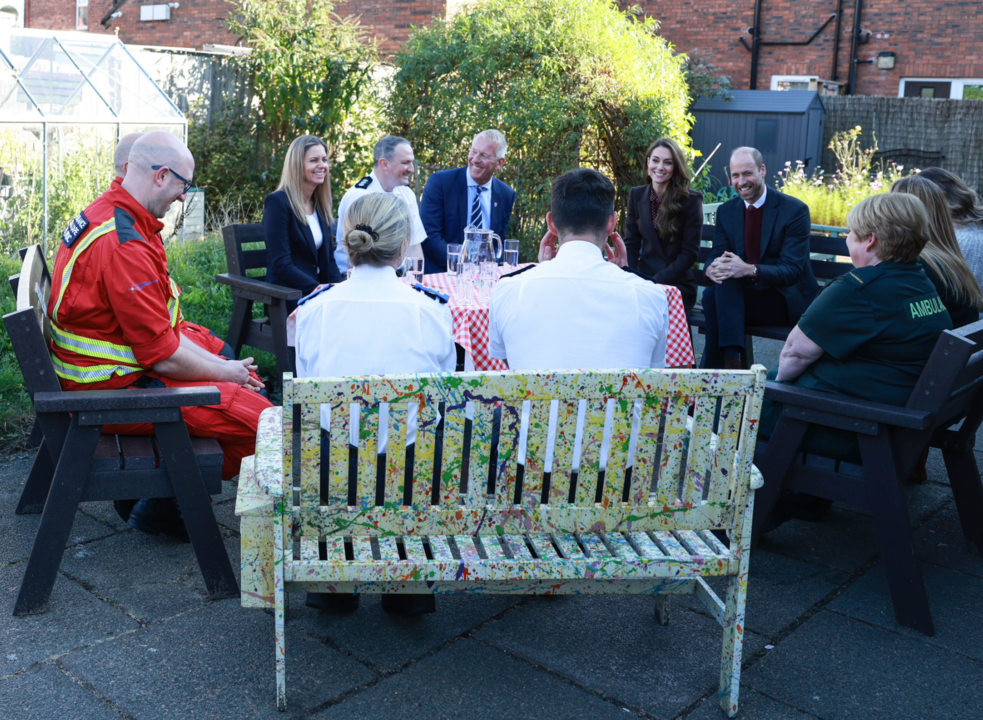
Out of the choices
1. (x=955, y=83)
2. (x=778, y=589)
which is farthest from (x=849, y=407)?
(x=955, y=83)

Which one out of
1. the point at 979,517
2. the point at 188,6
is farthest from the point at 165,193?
the point at 188,6

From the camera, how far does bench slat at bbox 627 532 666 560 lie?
2617 millimetres

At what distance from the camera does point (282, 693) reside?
2.57 m

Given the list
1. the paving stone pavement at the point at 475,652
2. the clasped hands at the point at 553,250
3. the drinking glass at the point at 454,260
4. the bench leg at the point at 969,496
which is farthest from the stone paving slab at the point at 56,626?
the bench leg at the point at 969,496

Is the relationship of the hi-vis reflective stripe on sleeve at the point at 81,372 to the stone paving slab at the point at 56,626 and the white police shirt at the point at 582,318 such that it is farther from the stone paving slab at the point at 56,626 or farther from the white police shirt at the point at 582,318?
the white police shirt at the point at 582,318

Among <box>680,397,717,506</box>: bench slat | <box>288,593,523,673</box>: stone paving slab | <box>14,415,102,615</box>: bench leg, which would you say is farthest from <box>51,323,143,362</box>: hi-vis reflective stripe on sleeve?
<box>680,397,717,506</box>: bench slat

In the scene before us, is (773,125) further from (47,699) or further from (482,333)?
(47,699)

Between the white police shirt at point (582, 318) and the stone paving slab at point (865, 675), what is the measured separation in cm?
80

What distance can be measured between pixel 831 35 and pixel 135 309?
1761 cm

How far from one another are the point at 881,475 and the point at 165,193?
2.74 meters

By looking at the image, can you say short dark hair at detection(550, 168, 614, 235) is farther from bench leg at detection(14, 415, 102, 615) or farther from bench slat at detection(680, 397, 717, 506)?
bench leg at detection(14, 415, 102, 615)

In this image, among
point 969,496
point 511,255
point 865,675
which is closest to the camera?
point 865,675

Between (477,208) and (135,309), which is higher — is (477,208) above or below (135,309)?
above

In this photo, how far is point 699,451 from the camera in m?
2.68
